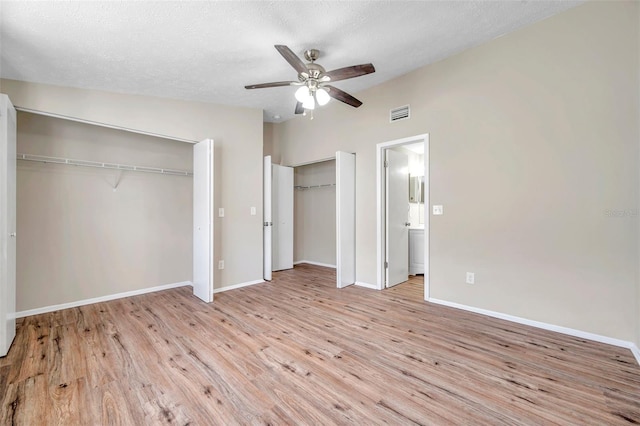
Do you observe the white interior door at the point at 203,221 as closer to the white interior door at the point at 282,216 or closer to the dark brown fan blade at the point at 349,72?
the white interior door at the point at 282,216

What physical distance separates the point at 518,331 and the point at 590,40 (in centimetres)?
274

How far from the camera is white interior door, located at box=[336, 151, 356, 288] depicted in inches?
161

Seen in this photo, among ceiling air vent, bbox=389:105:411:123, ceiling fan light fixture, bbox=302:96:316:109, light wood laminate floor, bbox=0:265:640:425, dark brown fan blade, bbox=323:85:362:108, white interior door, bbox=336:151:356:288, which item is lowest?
light wood laminate floor, bbox=0:265:640:425

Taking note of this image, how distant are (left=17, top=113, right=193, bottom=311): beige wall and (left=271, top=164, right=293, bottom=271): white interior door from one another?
5.05 feet

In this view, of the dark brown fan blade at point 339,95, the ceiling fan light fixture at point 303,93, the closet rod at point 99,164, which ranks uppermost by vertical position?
the dark brown fan blade at point 339,95

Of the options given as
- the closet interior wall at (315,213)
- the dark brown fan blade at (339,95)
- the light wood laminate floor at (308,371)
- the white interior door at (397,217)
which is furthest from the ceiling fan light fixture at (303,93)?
the closet interior wall at (315,213)

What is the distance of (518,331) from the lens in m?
2.65

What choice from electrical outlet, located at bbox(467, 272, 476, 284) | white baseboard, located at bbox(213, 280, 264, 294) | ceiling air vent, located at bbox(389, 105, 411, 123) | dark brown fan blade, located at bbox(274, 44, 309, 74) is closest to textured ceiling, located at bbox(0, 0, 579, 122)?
dark brown fan blade, located at bbox(274, 44, 309, 74)

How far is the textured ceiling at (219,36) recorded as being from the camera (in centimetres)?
221

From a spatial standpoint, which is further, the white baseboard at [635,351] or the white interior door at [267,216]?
the white interior door at [267,216]

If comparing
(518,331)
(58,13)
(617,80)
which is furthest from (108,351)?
(617,80)

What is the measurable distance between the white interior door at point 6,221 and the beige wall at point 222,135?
2.79ft

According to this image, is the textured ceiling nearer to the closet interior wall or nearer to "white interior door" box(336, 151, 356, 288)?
"white interior door" box(336, 151, 356, 288)

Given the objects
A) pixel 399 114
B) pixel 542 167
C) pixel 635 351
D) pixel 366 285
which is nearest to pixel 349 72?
pixel 399 114
